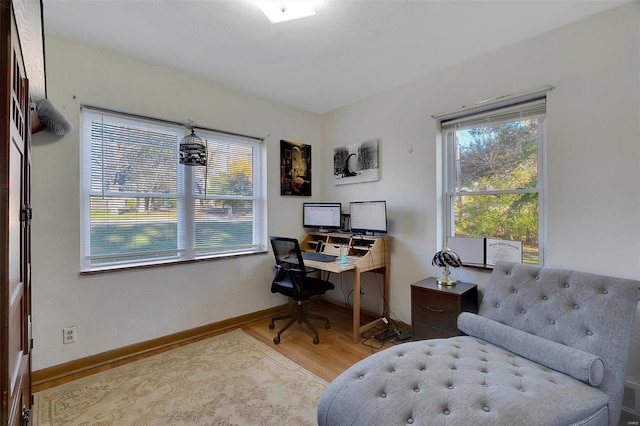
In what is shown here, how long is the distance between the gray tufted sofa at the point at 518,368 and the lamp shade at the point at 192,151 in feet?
7.07

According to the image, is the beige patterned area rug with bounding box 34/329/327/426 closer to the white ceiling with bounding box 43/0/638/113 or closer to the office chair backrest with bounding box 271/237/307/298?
the office chair backrest with bounding box 271/237/307/298

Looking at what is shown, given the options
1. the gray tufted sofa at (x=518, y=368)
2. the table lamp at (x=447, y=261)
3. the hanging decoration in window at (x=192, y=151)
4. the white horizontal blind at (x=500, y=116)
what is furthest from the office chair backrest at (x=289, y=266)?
the white horizontal blind at (x=500, y=116)

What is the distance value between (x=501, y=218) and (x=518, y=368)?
4.63 feet

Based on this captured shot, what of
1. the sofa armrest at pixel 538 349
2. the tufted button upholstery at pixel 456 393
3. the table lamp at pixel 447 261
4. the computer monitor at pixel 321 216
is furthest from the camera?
the computer monitor at pixel 321 216

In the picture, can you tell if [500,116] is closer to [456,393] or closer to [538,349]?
[538,349]

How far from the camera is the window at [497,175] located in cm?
230

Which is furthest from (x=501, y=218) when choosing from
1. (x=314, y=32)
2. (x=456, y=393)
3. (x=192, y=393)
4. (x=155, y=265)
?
(x=155, y=265)

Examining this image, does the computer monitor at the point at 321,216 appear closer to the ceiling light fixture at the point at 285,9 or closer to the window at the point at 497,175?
the window at the point at 497,175

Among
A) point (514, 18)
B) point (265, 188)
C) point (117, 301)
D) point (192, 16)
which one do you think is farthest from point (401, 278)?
point (192, 16)

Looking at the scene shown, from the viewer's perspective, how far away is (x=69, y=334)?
221cm

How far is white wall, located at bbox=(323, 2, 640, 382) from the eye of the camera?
5.98 ft

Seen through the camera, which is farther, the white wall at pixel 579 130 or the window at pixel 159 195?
the window at pixel 159 195

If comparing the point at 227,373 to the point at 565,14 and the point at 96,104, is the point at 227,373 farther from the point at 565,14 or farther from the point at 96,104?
the point at 565,14

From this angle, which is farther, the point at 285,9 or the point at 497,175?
the point at 497,175
